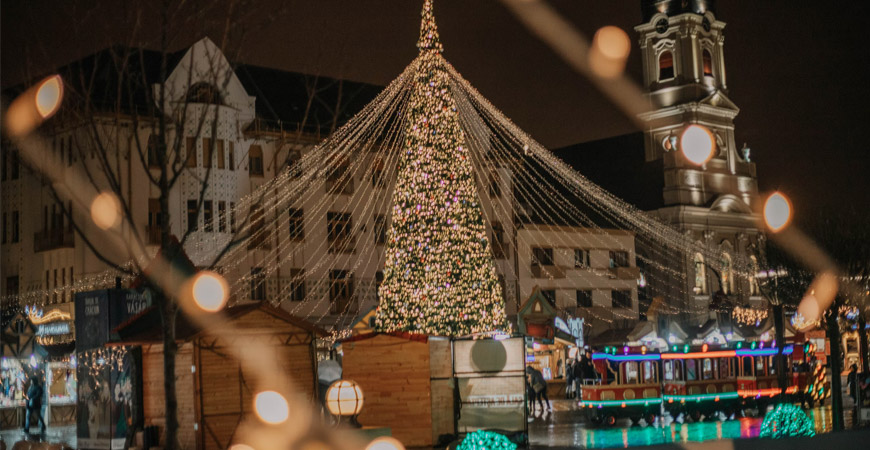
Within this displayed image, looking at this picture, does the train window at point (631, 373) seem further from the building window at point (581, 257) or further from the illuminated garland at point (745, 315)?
the illuminated garland at point (745, 315)

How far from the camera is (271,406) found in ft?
68.1

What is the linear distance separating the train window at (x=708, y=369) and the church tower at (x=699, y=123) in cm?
4371

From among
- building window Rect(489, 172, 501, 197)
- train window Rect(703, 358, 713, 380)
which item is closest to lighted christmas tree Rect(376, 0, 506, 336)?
train window Rect(703, 358, 713, 380)

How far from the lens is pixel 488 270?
32219 mm

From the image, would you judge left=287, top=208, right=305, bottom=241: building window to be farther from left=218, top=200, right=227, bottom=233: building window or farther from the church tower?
the church tower

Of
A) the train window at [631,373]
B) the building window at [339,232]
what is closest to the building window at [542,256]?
the building window at [339,232]

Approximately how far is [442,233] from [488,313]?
2.55m

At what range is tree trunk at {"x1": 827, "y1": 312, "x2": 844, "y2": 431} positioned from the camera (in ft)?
78.2

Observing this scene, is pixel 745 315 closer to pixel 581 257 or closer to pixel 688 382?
pixel 581 257

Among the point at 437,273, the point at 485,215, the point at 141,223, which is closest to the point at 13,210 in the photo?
the point at 141,223

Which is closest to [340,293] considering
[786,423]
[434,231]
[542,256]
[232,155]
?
[232,155]

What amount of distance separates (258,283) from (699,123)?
4032 centimetres

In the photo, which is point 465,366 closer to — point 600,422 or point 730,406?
point 600,422

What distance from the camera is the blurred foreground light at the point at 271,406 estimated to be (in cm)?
2059
